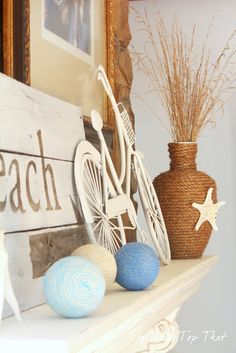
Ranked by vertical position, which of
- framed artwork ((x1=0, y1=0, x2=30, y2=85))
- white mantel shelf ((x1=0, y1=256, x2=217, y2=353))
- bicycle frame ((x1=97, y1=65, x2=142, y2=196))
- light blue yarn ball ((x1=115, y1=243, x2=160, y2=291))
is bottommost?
white mantel shelf ((x1=0, y1=256, x2=217, y2=353))

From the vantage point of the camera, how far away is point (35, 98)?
95 centimetres

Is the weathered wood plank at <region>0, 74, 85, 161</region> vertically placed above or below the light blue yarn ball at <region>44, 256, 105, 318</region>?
above

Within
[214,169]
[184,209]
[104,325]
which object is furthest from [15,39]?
[214,169]

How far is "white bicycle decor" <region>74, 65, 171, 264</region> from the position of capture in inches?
44.4

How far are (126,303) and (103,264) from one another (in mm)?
90

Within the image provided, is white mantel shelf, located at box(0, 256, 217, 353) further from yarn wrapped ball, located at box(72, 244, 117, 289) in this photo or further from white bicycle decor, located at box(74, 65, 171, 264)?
white bicycle decor, located at box(74, 65, 171, 264)

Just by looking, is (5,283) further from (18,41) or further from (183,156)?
(183,156)

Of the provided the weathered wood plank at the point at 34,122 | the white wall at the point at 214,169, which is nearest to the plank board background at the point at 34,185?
the weathered wood plank at the point at 34,122

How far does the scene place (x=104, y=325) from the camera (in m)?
0.70

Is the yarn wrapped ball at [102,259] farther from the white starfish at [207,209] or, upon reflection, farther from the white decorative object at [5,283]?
the white starfish at [207,209]

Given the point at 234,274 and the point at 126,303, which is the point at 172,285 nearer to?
the point at 126,303

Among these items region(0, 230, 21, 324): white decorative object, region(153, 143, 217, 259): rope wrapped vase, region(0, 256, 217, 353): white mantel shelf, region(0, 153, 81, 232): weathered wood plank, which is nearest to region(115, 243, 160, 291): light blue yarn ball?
region(0, 256, 217, 353): white mantel shelf

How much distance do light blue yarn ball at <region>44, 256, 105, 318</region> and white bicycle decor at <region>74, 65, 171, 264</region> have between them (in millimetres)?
364

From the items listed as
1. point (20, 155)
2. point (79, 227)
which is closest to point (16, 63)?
point (20, 155)
